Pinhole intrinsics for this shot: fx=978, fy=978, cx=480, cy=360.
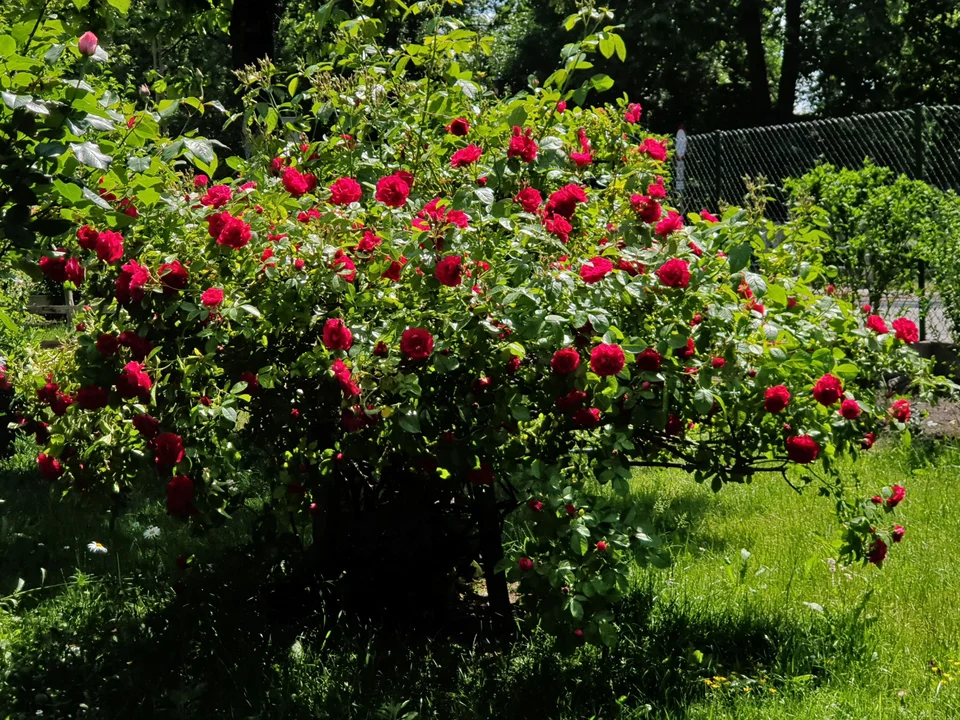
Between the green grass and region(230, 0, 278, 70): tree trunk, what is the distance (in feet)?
9.86

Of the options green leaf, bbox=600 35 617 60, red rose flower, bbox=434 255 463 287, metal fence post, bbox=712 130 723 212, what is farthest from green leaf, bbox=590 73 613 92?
metal fence post, bbox=712 130 723 212

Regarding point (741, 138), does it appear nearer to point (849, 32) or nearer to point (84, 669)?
point (84, 669)

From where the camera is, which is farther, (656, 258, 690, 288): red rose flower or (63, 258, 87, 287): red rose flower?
(63, 258, 87, 287): red rose flower

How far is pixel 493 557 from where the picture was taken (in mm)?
3293

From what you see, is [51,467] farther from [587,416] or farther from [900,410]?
[900,410]

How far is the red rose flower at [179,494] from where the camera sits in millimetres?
2494

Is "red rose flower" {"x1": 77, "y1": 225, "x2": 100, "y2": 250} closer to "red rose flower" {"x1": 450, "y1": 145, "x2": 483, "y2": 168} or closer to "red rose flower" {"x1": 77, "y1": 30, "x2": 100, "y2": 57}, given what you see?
"red rose flower" {"x1": 77, "y1": 30, "x2": 100, "y2": 57}

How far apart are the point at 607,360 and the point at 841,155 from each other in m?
7.30

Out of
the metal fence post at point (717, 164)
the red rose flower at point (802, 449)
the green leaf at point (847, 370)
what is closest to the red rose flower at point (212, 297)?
the red rose flower at point (802, 449)

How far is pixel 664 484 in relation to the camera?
16.8 ft

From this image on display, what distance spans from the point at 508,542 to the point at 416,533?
743 mm

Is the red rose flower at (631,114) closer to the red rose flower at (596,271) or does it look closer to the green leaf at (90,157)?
the red rose flower at (596,271)

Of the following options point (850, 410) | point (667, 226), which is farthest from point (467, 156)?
point (850, 410)

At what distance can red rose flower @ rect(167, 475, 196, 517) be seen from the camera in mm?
2494
